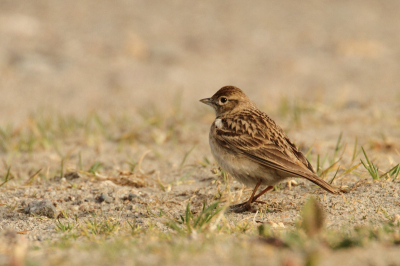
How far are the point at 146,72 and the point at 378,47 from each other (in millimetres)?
5817

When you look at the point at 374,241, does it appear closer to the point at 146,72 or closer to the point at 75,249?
the point at 75,249

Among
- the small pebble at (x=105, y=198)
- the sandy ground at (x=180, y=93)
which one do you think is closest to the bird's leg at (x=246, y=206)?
the sandy ground at (x=180, y=93)

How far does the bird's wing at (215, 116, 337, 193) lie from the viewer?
14.8 feet

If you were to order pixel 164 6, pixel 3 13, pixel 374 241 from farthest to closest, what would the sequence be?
pixel 164 6 < pixel 3 13 < pixel 374 241

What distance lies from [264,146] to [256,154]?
5.2 inches

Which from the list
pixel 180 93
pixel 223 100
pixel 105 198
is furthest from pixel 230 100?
pixel 180 93

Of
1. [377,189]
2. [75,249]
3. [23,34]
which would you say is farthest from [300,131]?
[23,34]

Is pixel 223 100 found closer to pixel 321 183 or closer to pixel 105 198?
pixel 105 198

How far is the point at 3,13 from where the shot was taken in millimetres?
13828

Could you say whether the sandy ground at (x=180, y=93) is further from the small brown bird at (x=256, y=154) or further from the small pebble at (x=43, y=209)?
the small brown bird at (x=256, y=154)

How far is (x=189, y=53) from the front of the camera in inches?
504

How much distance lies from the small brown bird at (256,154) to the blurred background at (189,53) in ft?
11.7

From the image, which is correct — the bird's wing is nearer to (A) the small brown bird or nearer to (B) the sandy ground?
(A) the small brown bird

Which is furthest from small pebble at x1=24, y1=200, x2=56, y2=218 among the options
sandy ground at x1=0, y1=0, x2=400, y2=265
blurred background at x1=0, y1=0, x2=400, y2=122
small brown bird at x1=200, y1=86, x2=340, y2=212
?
blurred background at x1=0, y1=0, x2=400, y2=122
